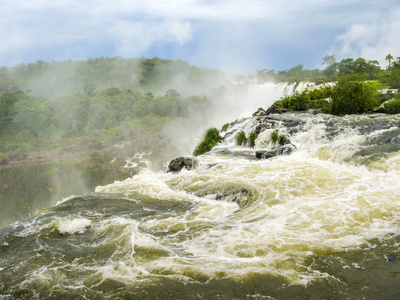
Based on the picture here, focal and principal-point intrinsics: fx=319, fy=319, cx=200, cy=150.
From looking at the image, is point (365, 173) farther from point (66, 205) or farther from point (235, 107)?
point (235, 107)

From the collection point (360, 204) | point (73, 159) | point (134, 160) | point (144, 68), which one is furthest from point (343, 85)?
point (144, 68)

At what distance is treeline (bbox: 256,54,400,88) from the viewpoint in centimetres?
2363

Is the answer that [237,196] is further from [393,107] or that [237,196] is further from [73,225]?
[393,107]

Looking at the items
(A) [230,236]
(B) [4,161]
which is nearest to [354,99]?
(A) [230,236]

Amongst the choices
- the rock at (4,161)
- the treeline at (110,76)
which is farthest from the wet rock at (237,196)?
the treeline at (110,76)

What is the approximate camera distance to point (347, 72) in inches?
1426

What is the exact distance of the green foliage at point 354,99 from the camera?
53.7 ft

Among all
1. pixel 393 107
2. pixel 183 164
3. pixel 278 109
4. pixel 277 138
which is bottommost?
pixel 183 164

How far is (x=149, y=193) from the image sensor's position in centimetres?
1014

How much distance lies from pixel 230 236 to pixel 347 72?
35414 millimetres

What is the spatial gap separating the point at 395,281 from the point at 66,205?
8.28 m

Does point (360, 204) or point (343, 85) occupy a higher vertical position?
point (343, 85)

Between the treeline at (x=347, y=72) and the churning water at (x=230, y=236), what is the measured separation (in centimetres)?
1060

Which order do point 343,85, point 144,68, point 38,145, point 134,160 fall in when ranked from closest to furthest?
1. point 343,85
2. point 134,160
3. point 38,145
4. point 144,68
